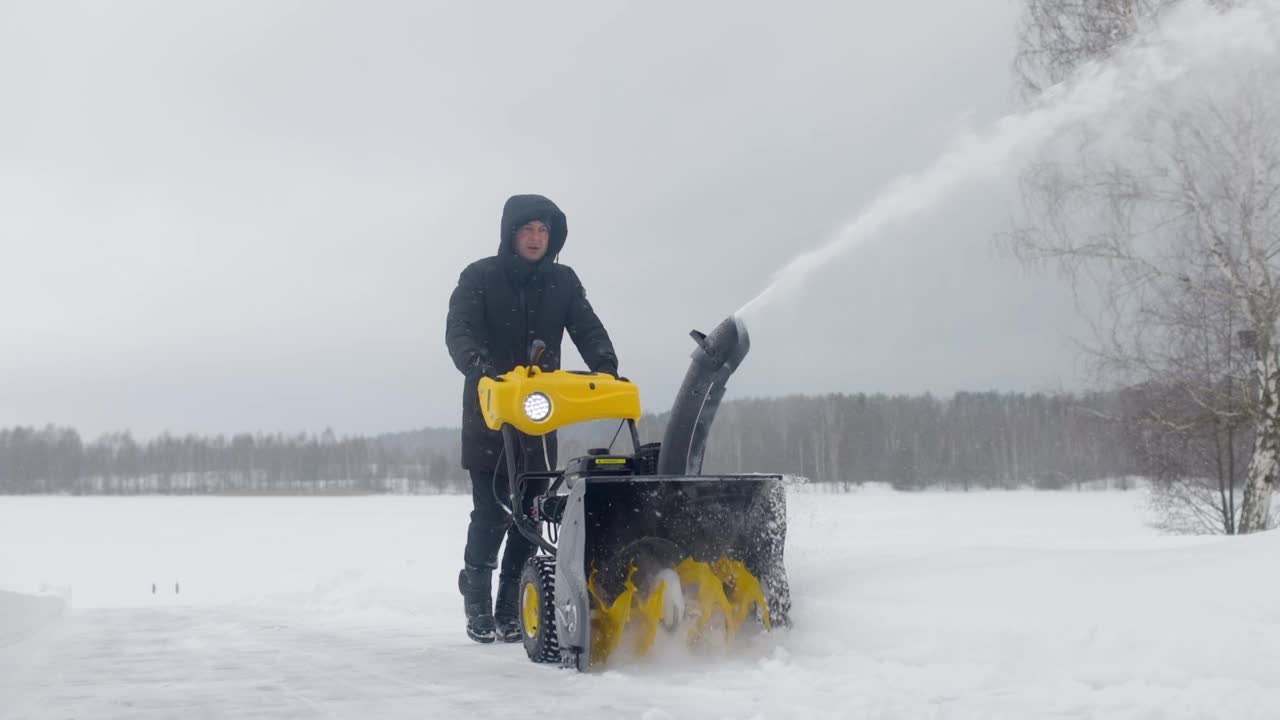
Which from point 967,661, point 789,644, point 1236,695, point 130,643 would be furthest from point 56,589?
point 1236,695

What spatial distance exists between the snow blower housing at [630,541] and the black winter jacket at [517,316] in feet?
1.74

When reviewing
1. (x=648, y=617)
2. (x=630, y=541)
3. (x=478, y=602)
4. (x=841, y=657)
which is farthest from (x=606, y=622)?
(x=478, y=602)

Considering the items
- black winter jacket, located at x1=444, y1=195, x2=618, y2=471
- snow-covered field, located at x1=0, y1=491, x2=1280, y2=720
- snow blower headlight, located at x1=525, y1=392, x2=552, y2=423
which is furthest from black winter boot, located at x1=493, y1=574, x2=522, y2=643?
snow blower headlight, located at x1=525, y1=392, x2=552, y2=423

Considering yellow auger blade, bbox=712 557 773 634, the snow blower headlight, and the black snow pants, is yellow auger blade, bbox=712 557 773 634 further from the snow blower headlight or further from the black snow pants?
the black snow pants

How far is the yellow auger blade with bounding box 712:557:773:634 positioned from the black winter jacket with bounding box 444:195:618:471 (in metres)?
1.30

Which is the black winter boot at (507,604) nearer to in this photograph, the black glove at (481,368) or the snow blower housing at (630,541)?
the snow blower housing at (630,541)

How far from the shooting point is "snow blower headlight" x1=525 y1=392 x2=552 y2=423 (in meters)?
4.27

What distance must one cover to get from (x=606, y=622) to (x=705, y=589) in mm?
422

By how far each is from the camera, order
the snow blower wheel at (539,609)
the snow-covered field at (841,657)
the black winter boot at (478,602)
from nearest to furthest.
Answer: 1. the snow-covered field at (841,657)
2. the snow blower wheel at (539,609)
3. the black winter boot at (478,602)

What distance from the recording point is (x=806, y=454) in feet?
149

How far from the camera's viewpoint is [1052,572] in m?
4.32

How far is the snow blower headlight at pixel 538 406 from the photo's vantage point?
427 cm

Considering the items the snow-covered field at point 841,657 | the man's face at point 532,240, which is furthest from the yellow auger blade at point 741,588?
the man's face at point 532,240

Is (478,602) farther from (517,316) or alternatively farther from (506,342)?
(517,316)
